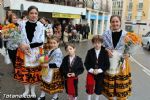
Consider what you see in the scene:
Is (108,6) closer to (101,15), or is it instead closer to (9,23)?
(101,15)

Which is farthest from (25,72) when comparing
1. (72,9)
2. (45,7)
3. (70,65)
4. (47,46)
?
(72,9)

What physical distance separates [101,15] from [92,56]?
47373 millimetres

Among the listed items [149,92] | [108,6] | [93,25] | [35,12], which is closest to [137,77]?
[149,92]

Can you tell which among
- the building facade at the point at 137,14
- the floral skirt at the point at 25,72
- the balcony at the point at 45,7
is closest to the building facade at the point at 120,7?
the building facade at the point at 137,14

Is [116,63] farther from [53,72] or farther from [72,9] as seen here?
[72,9]

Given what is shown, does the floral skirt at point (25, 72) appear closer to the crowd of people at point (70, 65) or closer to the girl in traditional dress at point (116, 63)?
the crowd of people at point (70, 65)

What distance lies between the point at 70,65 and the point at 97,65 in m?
0.55

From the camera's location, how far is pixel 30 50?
7184mm

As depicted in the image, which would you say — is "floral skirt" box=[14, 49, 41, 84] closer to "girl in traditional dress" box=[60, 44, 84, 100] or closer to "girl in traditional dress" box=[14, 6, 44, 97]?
"girl in traditional dress" box=[14, 6, 44, 97]

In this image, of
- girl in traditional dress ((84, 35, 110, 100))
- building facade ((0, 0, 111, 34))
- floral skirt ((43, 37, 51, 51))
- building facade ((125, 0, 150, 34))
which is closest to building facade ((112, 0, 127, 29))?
building facade ((125, 0, 150, 34))

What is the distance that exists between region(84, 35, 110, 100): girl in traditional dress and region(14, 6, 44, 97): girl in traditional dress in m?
1.14

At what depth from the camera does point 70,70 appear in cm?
689

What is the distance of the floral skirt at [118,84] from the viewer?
267 inches

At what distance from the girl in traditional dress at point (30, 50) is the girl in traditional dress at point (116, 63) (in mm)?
1470
